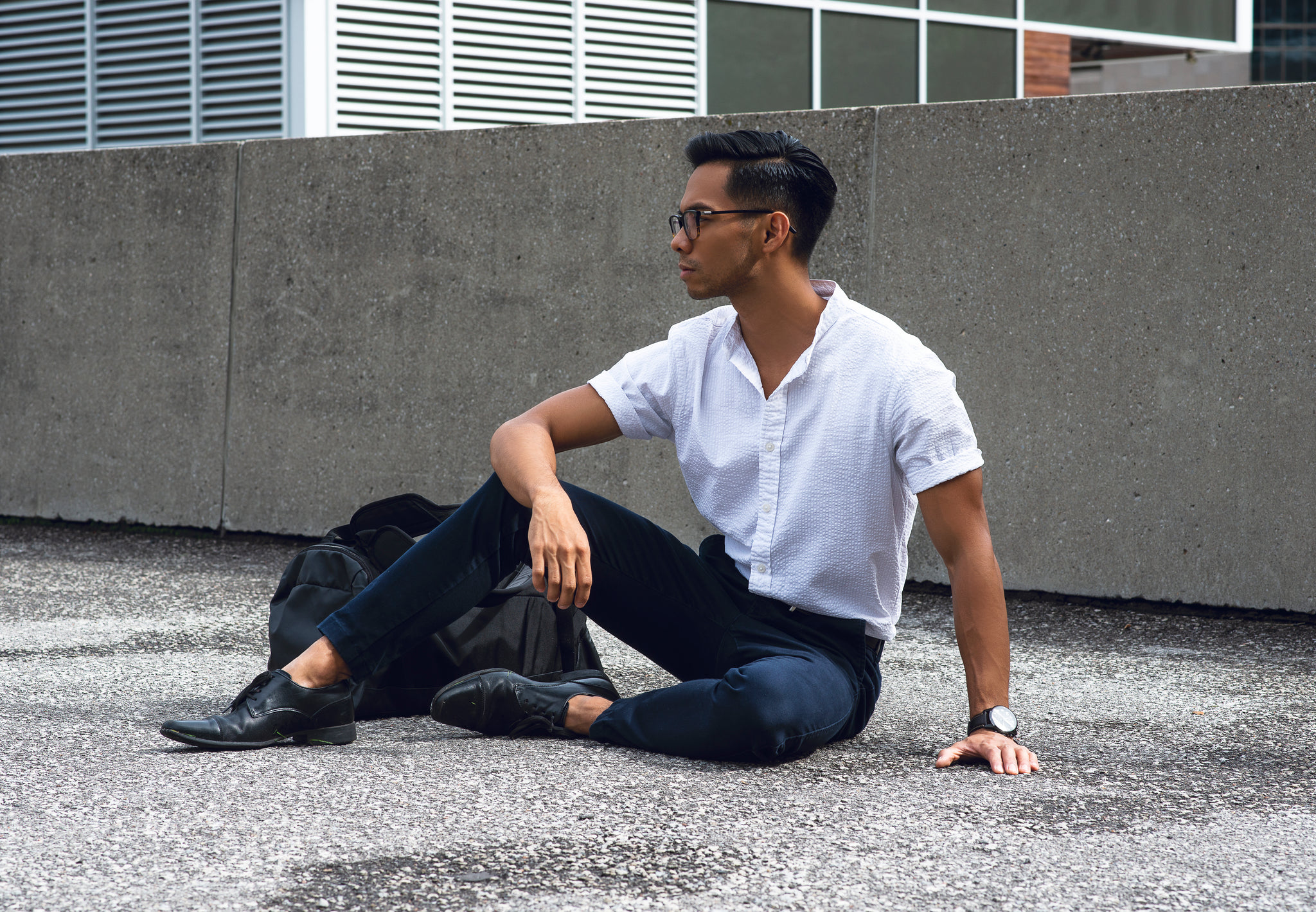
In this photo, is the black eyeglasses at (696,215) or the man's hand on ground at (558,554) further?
the black eyeglasses at (696,215)

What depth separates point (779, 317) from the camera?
11.4 feet

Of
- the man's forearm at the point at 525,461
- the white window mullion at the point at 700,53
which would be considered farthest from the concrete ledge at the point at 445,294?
the white window mullion at the point at 700,53

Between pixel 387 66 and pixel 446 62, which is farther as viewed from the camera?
pixel 446 62

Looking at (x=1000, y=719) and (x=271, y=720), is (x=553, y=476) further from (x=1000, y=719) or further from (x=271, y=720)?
(x=1000, y=719)

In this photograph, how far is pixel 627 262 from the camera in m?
6.39

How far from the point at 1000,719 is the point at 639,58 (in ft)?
31.0

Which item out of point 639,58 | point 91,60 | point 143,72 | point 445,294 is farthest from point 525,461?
point 91,60

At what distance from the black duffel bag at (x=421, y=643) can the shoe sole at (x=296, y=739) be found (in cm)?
28

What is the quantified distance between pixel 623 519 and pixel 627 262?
3.02 m

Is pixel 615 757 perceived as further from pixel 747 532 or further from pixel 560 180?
pixel 560 180

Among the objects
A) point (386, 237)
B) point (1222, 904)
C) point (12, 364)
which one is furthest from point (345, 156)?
point (1222, 904)

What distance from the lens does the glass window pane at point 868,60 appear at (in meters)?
12.7

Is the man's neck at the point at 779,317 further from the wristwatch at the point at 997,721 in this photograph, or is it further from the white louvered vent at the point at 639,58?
the white louvered vent at the point at 639,58

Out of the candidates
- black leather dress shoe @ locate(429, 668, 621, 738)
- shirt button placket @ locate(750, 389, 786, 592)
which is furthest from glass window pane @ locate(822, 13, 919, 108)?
black leather dress shoe @ locate(429, 668, 621, 738)
